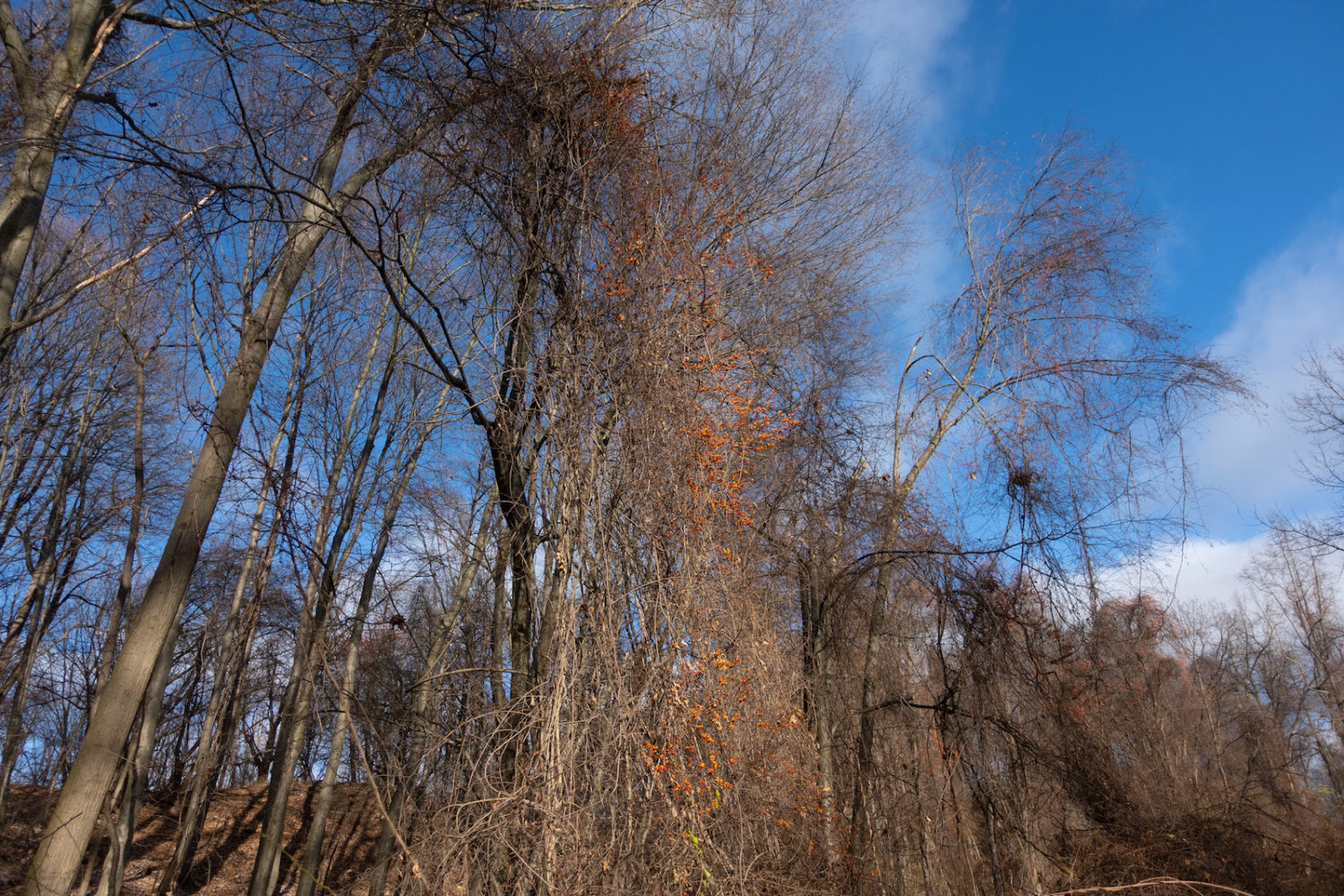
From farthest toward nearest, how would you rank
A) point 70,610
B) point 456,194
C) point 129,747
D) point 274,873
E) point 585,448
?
point 70,610, point 274,873, point 129,747, point 456,194, point 585,448

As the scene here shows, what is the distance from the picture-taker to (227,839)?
11.2 m

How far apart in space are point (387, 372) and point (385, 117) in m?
6.08

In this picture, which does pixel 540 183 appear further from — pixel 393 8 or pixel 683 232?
pixel 393 8

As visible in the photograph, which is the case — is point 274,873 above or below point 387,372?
below

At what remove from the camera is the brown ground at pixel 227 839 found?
29.9ft

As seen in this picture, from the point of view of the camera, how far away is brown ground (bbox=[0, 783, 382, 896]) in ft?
29.9

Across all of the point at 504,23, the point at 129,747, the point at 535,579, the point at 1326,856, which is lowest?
the point at 1326,856

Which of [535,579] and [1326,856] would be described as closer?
[535,579]

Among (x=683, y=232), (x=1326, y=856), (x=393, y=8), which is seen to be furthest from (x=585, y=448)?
(x=1326, y=856)

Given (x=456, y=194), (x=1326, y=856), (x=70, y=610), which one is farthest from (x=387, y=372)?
(x=1326, y=856)

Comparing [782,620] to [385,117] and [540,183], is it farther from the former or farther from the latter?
[385,117]

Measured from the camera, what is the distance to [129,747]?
633cm

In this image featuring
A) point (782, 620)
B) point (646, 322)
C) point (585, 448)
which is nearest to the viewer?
point (585, 448)

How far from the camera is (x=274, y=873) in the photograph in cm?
782
